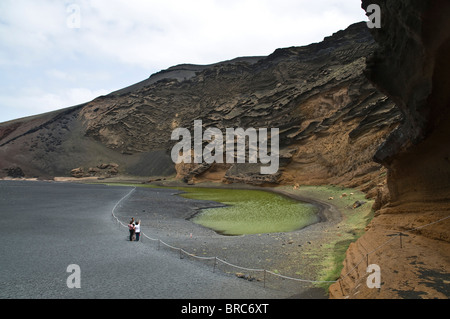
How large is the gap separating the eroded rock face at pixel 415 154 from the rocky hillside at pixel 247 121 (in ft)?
42.8

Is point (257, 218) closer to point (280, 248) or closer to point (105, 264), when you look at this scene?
point (280, 248)

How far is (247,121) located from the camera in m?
55.7

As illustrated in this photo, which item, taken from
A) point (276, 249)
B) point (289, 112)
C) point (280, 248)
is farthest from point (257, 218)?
point (289, 112)

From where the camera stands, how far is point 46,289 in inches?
298

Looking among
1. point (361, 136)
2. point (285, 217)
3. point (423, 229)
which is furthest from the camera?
point (361, 136)

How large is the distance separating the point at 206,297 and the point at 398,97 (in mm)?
7915

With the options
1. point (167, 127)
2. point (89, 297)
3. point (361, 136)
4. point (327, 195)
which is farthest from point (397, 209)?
point (167, 127)

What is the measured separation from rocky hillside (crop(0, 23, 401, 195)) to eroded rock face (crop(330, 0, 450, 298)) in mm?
13040

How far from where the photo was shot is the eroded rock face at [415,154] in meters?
5.97

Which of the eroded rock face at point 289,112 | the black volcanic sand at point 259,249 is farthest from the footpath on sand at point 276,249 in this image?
the eroded rock face at point 289,112

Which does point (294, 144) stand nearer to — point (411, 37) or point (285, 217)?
point (285, 217)

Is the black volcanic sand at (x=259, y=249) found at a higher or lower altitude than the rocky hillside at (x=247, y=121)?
lower

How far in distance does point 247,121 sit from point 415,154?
154ft

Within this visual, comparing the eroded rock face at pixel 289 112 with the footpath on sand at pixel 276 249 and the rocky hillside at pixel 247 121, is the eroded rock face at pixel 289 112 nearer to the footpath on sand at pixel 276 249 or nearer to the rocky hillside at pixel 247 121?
the rocky hillside at pixel 247 121
